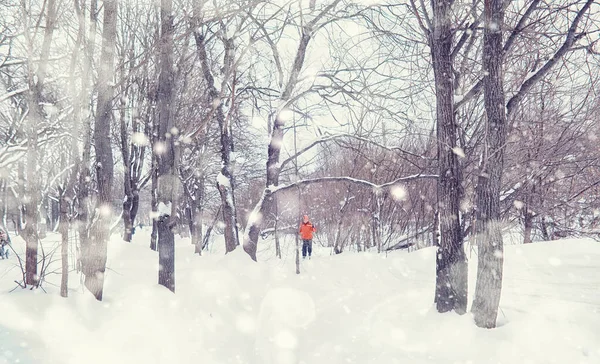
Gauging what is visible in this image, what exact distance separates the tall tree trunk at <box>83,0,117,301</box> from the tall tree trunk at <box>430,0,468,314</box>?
15.0 ft

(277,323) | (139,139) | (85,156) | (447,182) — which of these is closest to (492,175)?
(447,182)

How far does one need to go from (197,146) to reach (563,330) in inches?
606

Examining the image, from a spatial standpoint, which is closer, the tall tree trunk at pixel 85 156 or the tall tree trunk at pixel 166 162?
the tall tree trunk at pixel 85 156

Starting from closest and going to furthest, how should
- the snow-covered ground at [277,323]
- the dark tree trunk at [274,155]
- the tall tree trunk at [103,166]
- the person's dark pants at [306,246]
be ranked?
the snow-covered ground at [277,323] < the tall tree trunk at [103,166] < the dark tree trunk at [274,155] < the person's dark pants at [306,246]

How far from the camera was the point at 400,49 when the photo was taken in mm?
6301

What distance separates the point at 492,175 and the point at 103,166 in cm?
519

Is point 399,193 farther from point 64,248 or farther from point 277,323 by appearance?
point 64,248

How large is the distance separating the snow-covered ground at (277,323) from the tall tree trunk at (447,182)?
1.25 feet

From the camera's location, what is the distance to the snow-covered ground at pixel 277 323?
367cm

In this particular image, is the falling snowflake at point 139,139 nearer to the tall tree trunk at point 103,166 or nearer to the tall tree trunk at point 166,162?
the tall tree trunk at point 166,162

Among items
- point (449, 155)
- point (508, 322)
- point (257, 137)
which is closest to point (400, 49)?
point (449, 155)

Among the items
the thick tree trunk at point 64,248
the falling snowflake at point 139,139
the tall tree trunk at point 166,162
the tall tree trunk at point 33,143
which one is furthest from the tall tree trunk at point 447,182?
the falling snowflake at point 139,139

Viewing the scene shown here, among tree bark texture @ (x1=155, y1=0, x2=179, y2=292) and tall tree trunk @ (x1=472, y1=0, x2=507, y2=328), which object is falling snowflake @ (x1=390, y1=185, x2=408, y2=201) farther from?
tall tree trunk @ (x1=472, y1=0, x2=507, y2=328)

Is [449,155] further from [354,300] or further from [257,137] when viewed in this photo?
[257,137]
